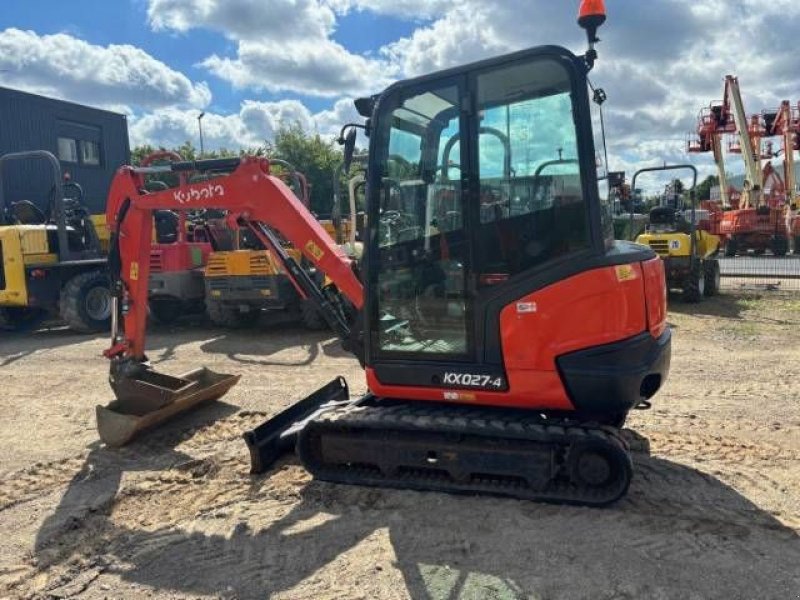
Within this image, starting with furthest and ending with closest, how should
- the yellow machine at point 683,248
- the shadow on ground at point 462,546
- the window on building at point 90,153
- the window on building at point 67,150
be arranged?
the window on building at point 90,153 < the window on building at point 67,150 < the yellow machine at point 683,248 < the shadow on ground at point 462,546

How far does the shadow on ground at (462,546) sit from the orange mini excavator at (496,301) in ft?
0.75

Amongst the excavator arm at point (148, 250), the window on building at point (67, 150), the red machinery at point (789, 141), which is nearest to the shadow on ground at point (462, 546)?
the excavator arm at point (148, 250)

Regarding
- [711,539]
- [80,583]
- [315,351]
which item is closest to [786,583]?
[711,539]

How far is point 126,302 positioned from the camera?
548 centimetres

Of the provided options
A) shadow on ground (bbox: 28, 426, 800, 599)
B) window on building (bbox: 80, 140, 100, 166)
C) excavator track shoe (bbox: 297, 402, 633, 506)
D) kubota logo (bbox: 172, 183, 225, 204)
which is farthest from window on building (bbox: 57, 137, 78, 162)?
excavator track shoe (bbox: 297, 402, 633, 506)

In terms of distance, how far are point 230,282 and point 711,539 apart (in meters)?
7.94

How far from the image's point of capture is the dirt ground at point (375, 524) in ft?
10.8

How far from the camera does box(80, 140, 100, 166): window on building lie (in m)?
18.6

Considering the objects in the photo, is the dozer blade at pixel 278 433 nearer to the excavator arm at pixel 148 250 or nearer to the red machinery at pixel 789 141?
the excavator arm at pixel 148 250

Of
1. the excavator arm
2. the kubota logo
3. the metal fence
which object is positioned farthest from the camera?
the metal fence

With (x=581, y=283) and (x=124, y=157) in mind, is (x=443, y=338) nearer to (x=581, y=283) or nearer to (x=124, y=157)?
→ (x=581, y=283)

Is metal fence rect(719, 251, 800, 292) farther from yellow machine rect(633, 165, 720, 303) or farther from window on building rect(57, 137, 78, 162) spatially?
window on building rect(57, 137, 78, 162)

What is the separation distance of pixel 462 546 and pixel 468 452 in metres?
0.60

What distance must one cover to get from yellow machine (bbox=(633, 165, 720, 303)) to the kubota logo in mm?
8064
